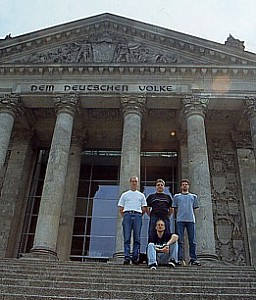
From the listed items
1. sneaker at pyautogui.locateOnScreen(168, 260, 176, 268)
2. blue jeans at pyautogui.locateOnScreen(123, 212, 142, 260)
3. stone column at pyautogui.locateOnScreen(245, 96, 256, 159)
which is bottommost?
sneaker at pyautogui.locateOnScreen(168, 260, 176, 268)

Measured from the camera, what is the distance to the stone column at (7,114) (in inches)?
722

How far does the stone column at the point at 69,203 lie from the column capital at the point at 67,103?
3205mm

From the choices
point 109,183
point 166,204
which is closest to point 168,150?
point 109,183

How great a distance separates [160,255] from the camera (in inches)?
391

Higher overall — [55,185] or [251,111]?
[251,111]

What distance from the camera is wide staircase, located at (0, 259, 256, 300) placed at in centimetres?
706

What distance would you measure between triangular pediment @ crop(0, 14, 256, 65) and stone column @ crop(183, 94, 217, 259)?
2.63 meters

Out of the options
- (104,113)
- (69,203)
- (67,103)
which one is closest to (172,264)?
(69,203)

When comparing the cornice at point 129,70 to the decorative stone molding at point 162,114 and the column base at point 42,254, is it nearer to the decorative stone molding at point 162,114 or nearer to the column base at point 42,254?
the decorative stone molding at point 162,114

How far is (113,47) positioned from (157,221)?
44.6 ft

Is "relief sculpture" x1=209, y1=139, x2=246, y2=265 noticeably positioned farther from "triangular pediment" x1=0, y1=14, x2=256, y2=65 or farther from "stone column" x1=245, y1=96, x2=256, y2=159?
"triangular pediment" x1=0, y1=14, x2=256, y2=65

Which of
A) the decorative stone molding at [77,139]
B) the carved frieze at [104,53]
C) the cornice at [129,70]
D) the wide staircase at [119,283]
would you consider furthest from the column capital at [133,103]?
the wide staircase at [119,283]

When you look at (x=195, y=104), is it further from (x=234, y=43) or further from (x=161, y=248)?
(x=161, y=248)

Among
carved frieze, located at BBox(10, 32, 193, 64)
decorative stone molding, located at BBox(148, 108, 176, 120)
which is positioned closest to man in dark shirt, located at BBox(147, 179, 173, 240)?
decorative stone molding, located at BBox(148, 108, 176, 120)
